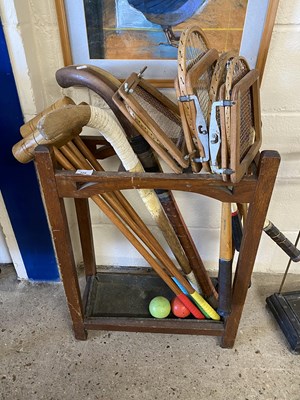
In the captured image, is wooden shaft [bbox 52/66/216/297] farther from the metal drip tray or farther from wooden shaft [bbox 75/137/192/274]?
the metal drip tray

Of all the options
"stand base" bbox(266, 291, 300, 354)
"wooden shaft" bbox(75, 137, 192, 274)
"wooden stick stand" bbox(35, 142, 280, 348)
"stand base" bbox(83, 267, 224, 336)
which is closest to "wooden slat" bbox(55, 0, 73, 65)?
"wooden shaft" bbox(75, 137, 192, 274)

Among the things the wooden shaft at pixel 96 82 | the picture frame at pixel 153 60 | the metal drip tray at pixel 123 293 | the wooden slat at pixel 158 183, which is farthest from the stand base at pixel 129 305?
the picture frame at pixel 153 60

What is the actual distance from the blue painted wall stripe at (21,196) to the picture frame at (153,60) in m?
0.18

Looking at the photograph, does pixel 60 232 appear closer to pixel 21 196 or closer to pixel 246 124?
pixel 21 196

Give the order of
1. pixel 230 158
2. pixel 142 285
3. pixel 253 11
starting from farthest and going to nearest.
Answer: pixel 142 285
pixel 253 11
pixel 230 158

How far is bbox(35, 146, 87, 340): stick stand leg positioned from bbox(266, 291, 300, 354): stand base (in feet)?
2.42

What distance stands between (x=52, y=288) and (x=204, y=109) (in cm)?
105

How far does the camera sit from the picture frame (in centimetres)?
93

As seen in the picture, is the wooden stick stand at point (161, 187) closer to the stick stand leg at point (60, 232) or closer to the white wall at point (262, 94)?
the stick stand leg at point (60, 232)

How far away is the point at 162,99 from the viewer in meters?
0.95

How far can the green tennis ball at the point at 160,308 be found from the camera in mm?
1236

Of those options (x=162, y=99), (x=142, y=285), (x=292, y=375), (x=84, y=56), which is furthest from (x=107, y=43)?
(x=292, y=375)

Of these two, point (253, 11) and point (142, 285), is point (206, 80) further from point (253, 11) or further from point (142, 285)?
point (142, 285)

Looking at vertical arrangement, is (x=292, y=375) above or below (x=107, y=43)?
below
